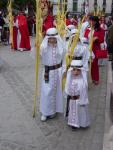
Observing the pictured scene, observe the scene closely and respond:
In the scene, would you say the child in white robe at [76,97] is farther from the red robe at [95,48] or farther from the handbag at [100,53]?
the handbag at [100,53]

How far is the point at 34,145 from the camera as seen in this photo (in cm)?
668

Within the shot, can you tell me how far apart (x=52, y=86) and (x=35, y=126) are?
2.55 feet

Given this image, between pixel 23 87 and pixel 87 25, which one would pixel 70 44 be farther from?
pixel 87 25

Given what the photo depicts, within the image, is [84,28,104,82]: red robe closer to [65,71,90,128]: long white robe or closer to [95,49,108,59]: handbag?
[95,49,108,59]: handbag

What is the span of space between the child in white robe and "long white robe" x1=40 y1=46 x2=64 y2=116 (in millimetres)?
425

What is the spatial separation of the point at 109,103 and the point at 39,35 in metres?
2.13

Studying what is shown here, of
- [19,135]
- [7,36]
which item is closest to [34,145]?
[19,135]

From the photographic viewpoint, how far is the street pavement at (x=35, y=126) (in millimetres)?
6742

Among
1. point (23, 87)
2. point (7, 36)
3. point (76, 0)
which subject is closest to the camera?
point (23, 87)

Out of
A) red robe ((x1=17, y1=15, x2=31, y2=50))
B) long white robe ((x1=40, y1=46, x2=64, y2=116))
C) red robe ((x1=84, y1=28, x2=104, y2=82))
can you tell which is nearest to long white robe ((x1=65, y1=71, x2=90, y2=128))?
long white robe ((x1=40, y1=46, x2=64, y2=116))

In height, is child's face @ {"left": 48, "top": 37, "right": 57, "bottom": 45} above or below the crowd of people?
above

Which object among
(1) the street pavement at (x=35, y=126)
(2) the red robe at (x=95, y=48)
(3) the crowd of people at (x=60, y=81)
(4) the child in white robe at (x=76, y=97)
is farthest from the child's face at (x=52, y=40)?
(2) the red robe at (x=95, y=48)

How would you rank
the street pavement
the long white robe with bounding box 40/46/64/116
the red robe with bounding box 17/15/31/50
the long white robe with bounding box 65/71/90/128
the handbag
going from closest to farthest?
the street pavement < the long white robe with bounding box 65/71/90/128 < the long white robe with bounding box 40/46/64/116 < the handbag < the red robe with bounding box 17/15/31/50

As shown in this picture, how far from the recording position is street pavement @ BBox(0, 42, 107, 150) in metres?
6.74
